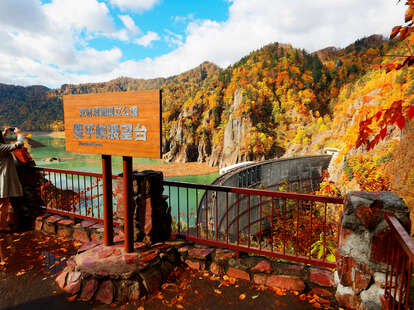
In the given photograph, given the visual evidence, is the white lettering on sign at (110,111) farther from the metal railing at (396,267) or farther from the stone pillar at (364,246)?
the metal railing at (396,267)

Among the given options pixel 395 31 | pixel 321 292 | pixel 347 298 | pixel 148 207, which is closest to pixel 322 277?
pixel 321 292

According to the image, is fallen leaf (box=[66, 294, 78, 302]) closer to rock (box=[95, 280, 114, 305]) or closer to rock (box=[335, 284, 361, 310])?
rock (box=[95, 280, 114, 305])

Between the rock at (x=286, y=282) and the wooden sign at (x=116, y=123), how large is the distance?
2.18 meters

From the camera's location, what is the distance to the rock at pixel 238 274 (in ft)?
10.2

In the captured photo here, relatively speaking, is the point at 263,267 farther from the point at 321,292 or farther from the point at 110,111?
the point at 110,111

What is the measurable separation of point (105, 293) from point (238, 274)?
171 centimetres

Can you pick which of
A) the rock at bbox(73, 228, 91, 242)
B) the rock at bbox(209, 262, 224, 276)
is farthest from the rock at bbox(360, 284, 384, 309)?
the rock at bbox(73, 228, 91, 242)

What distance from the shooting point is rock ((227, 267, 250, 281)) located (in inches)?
123

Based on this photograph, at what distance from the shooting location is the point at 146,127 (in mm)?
2844

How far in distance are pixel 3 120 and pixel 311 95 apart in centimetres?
9228

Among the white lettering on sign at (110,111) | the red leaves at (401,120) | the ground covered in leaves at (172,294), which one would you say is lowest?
the ground covered in leaves at (172,294)

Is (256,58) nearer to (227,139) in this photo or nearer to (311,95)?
(311,95)

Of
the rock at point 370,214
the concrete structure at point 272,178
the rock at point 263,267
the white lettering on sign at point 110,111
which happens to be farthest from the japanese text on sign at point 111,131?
the concrete structure at point 272,178

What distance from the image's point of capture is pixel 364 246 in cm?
239
